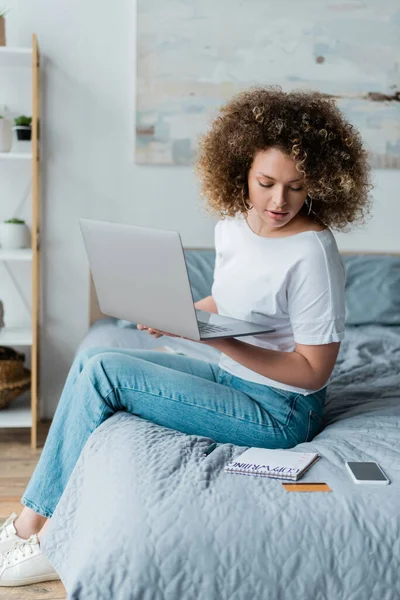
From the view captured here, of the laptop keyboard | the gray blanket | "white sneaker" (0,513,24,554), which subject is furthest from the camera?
"white sneaker" (0,513,24,554)

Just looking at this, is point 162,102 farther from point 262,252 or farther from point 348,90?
point 262,252

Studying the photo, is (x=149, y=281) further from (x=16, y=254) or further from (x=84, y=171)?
(x=84, y=171)

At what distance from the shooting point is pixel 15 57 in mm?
2822

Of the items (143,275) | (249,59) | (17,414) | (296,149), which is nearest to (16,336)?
(17,414)

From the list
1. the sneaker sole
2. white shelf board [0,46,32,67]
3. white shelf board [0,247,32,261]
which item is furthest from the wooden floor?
white shelf board [0,46,32,67]

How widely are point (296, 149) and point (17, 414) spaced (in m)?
1.73

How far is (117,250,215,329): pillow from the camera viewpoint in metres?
2.84

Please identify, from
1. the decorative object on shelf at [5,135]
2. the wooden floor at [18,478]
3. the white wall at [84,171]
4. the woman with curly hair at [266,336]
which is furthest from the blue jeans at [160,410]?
the white wall at [84,171]

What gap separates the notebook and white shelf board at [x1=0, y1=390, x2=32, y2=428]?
59.6 inches

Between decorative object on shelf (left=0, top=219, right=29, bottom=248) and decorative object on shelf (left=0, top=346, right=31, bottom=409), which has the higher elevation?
decorative object on shelf (left=0, top=219, right=29, bottom=248)

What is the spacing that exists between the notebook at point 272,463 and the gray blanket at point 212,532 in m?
0.02

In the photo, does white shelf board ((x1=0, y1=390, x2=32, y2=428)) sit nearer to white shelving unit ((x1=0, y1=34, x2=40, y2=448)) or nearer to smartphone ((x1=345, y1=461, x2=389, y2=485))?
white shelving unit ((x1=0, y1=34, x2=40, y2=448))

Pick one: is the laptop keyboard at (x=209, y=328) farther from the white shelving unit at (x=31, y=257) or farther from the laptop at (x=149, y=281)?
the white shelving unit at (x=31, y=257)

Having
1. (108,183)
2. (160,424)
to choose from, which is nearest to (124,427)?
(160,424)
